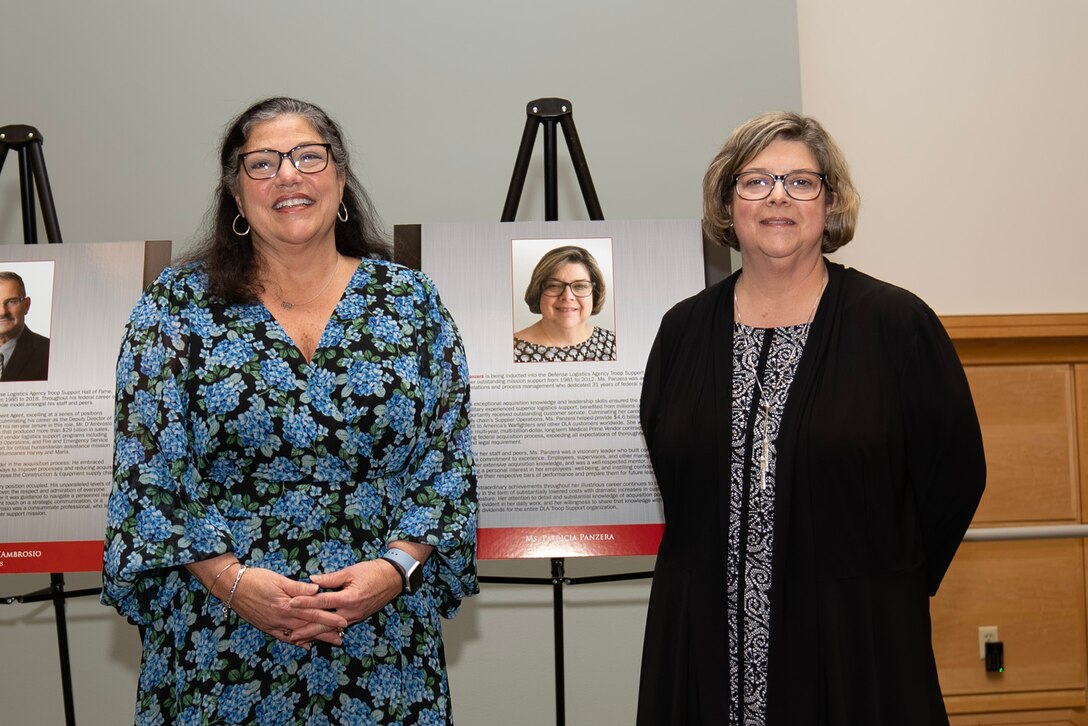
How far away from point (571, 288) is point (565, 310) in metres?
0.06

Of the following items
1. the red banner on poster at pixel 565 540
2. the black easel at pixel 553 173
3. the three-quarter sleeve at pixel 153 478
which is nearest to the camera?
the three-quarter sleeve at pixel 153 478

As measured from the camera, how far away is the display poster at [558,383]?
2510 millimetres

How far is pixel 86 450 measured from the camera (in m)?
2.54

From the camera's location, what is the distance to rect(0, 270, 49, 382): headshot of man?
8.41 ft

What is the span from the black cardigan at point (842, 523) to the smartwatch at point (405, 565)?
0.49m

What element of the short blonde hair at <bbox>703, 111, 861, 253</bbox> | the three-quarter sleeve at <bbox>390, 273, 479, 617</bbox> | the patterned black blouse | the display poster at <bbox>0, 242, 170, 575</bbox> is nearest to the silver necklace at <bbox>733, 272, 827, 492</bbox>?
the short blonde hair at <bbox>703, 111, 861, 253</bbox>

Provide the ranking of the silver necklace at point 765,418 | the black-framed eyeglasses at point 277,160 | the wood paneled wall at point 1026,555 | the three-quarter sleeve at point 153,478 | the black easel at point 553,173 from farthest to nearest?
1. the wood paneled wall at point 1026,555
2. the black easel at point 553,173
3. the black-framed eyeglasses at point 277,160
4. the silver necklace at point 765,418
5. the three-quarter sleeve at point 153,478

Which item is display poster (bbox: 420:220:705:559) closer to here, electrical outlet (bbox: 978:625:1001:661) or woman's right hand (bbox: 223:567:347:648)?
woman's right hand (bbox: 223:567:347:648)

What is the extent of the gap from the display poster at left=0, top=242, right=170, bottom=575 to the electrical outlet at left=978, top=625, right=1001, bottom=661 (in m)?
2.98

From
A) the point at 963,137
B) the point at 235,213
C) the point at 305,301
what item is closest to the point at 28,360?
the point at 235,213

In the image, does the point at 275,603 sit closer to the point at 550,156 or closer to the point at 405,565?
the point at 405,565

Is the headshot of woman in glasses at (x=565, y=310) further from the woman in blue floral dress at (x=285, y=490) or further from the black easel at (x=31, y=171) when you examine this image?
the black easel at (x=31, y=171)

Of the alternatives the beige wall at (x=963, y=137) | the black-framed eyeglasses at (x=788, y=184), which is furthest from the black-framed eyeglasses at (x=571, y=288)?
the beige wall at (x=963, y=137)

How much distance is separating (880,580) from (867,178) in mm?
2185
